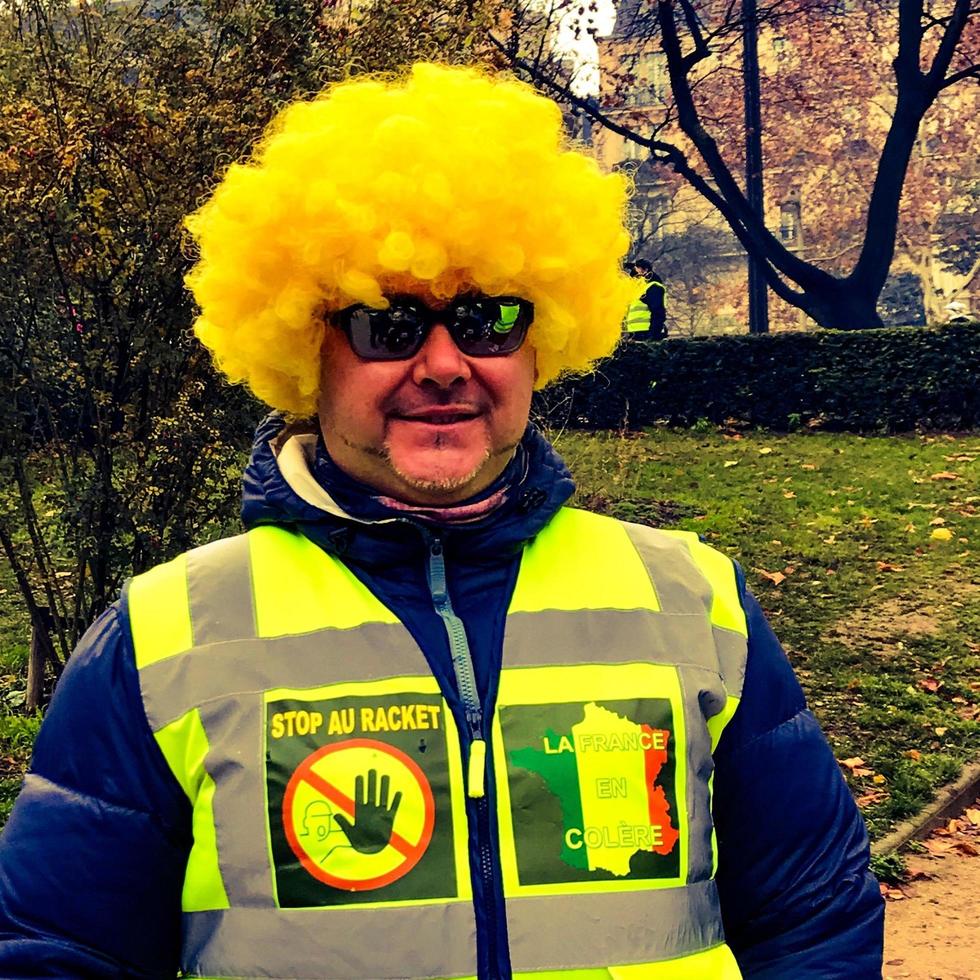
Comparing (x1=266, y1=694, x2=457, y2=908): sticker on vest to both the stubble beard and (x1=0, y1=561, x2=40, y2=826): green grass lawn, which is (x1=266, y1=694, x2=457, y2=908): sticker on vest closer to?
the stubble beard

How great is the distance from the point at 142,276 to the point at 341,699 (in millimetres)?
3256

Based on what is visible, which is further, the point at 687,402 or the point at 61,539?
the point at 687,402

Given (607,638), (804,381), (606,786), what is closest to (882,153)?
(804,381)

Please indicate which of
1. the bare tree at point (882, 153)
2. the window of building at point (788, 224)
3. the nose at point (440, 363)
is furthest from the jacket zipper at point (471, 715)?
the window of building at point (788, 224)

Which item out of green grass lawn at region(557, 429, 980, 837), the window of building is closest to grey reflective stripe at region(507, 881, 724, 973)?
green grass lawn at region(557, 429, 980, 837)

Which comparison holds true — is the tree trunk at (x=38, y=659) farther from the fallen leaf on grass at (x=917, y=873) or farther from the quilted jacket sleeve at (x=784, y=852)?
the quilted jacket sleeve at (x=784, y=852)

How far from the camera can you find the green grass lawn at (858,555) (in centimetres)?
609

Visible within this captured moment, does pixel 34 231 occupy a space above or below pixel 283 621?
above

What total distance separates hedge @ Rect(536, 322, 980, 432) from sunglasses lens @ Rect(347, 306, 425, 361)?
11.6m

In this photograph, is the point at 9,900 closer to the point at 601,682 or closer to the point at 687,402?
the point at 601,682

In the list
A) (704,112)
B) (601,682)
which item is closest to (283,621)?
(601,682)

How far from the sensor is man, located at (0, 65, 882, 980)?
169cm

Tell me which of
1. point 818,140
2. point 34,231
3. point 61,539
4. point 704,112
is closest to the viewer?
point 34,231

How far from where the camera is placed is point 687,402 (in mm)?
14070
